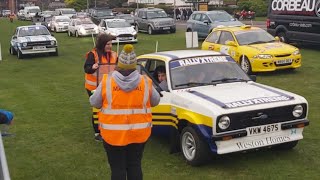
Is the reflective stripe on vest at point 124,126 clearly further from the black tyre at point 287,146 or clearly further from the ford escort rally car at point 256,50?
the ford escort rally car at point 256,50

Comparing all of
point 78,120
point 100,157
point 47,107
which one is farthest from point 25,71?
point 100,157

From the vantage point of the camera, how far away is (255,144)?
625 cm

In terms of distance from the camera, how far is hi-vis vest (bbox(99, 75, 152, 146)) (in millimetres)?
4621

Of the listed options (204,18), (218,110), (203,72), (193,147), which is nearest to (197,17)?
(204,18)

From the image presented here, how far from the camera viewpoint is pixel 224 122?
6051 mm

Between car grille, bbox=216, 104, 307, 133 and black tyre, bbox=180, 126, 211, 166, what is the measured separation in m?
0.37

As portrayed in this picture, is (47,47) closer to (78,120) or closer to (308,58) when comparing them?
(308,58)

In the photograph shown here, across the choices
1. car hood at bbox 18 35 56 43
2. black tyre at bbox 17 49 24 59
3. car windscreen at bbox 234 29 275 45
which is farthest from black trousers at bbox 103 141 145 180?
black tyre at bbox 17 49 24 59

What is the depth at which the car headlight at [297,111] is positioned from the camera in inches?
257

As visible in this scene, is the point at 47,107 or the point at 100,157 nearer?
the point at 100,157

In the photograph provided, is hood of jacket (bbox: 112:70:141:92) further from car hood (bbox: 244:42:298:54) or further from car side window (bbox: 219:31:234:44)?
car side window (bbox: 219:31:234:44)

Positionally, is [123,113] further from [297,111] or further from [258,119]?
[297,111]

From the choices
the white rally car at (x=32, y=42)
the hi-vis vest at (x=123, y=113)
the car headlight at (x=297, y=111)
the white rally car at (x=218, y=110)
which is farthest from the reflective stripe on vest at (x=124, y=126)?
the white rally car at (x=32, y=42)

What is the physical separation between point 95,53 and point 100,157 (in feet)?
5.19
